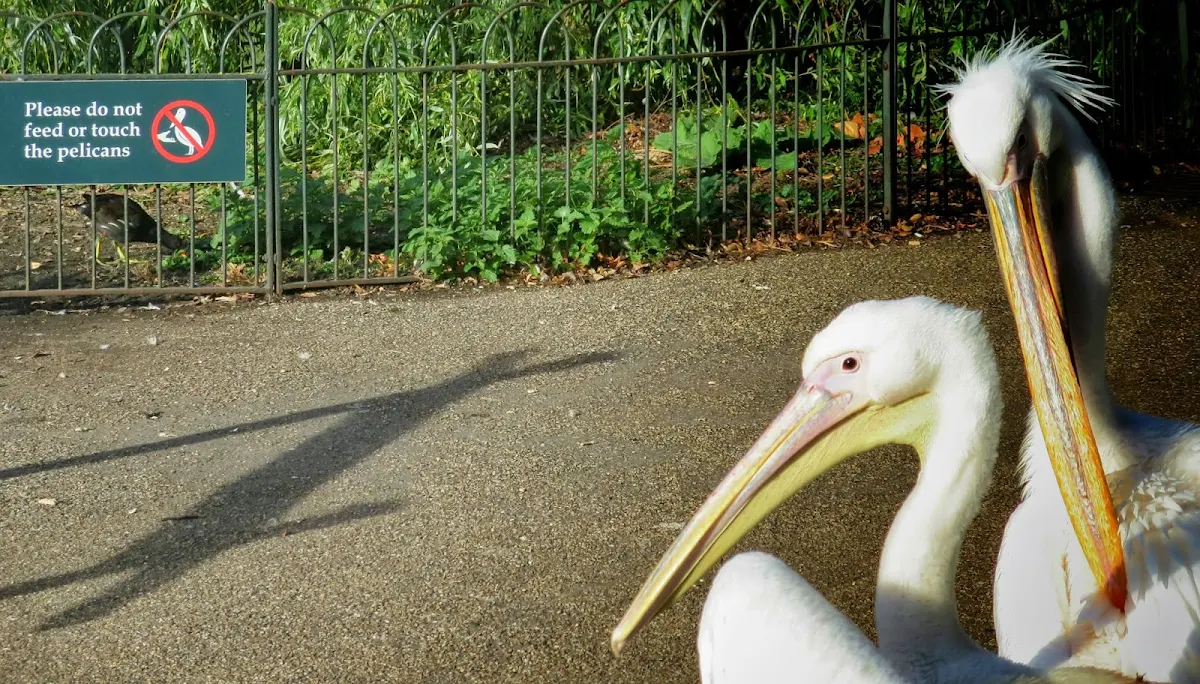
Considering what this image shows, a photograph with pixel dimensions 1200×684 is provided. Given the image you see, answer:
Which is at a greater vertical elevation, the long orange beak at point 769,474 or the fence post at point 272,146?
the fence post at point 272,146

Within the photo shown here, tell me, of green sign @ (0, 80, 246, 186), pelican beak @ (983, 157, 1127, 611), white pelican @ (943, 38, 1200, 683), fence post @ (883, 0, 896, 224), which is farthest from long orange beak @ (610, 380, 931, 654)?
fence post @ (883, 0, 896, 224)

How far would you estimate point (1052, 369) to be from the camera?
9.29ft

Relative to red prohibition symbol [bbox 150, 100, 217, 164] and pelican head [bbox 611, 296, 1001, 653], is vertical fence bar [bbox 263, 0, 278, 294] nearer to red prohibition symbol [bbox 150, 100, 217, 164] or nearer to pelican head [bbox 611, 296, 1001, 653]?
red prohibition symbol [bbox 150, 100, 217, 164]

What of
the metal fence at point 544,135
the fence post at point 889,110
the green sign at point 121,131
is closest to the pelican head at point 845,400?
the metal fence at point 544,135

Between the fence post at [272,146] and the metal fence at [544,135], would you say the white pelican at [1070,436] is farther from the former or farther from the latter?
the fence post at [272,146]

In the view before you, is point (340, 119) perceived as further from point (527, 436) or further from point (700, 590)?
point (700, 590)

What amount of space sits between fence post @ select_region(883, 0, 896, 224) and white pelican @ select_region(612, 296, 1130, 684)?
642cm

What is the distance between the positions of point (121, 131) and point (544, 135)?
18.2ft

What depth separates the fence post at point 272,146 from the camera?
771cm

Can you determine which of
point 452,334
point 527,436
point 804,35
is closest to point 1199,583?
point 527,436

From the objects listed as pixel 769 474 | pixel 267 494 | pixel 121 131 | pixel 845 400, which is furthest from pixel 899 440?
pixel 121 131

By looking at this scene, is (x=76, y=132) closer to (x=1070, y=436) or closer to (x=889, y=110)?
A: (x=889, y=110)

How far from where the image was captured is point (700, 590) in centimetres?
419

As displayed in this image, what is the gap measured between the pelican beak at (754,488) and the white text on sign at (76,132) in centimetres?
583
